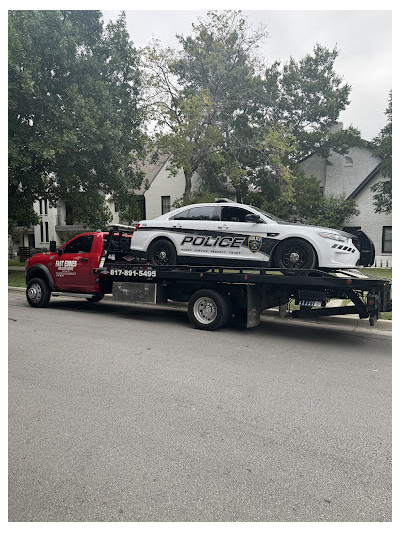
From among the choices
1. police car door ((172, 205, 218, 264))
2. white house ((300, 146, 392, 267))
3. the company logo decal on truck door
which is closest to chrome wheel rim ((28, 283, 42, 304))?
the company logo decal on truck door

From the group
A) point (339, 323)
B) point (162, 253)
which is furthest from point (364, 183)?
point (162, 253)

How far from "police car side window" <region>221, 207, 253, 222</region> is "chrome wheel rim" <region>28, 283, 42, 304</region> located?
A: 5.68 m

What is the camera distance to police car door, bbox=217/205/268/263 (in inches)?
301

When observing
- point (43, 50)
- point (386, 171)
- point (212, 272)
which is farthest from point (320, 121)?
point (212, 272)

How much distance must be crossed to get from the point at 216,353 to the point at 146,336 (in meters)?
1.71

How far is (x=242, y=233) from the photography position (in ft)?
25.5

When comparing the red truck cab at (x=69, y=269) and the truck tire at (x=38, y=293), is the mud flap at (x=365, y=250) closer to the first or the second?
the red truck cab at (x=69, y=269)

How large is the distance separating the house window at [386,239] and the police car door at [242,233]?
63.0ft

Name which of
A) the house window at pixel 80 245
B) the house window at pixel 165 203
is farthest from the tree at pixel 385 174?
the house window at pixel 80 245

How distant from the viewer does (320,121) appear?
27938 mm

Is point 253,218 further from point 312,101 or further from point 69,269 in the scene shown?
point 312,101

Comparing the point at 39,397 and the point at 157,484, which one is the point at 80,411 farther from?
the point at 157,484

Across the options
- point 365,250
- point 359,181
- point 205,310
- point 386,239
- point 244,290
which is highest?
point 359,181

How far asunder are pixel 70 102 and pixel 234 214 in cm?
1374
